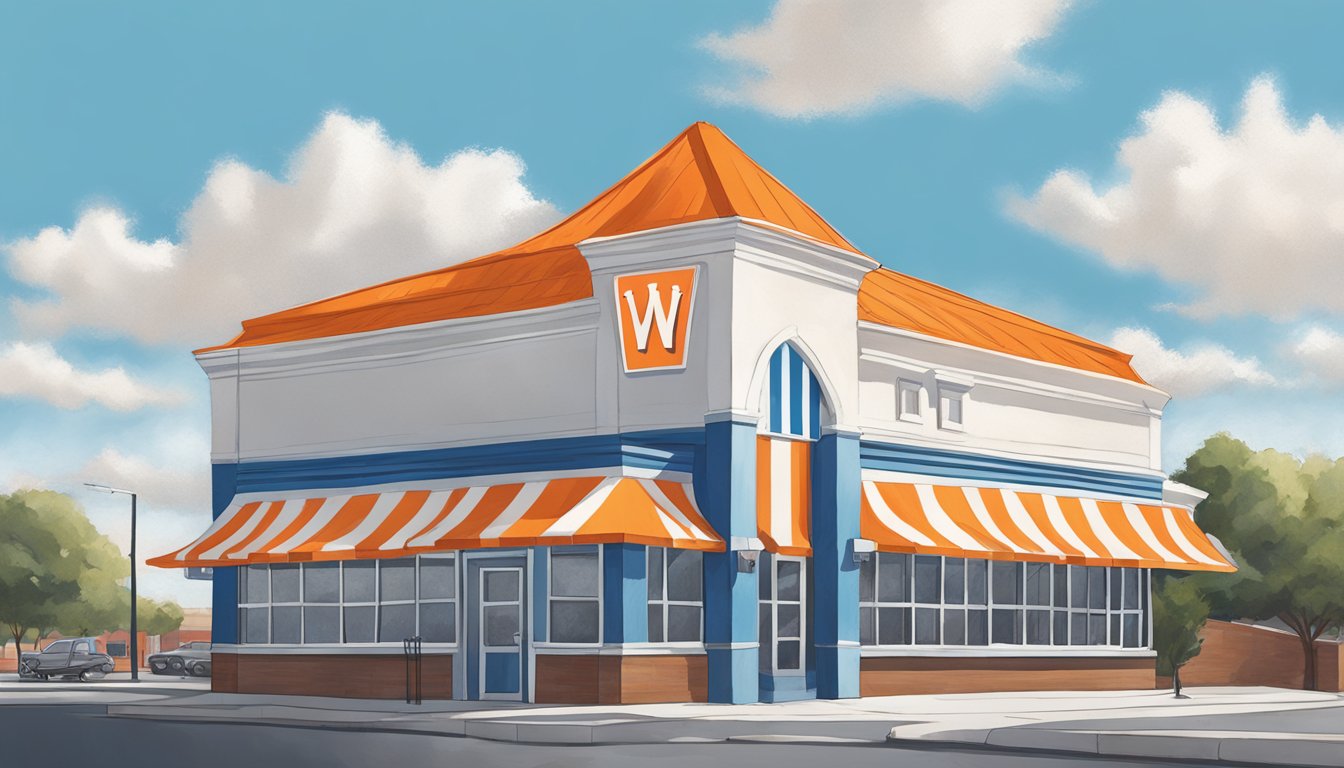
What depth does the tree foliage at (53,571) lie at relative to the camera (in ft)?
299

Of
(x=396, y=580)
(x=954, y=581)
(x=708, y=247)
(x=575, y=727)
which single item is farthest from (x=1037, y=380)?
(x=575, y=727)

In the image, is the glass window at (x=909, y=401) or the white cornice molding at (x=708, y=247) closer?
the white cornice molding at (x=708, y=247)

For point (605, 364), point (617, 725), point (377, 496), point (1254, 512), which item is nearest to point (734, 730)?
point (617, 725)

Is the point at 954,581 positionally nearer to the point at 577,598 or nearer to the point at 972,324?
the point at 972,324

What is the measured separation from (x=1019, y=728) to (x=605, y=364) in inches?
484

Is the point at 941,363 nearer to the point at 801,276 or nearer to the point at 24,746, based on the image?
the point at 801,276

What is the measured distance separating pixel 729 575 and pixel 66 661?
32854 millimetres

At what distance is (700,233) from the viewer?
3328 cm

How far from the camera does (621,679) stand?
31734 millimetres

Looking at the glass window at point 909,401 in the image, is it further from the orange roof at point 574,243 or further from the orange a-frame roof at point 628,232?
the orange roof at point 574,243

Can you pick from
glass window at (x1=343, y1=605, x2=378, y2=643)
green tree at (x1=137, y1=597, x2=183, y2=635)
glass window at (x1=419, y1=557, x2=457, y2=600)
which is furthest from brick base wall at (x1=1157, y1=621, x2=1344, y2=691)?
green tree at (x1=137, y1=597, x2=183, y2=635)

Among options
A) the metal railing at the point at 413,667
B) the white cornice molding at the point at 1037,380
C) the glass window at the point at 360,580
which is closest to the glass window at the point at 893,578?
the white cornice molding at the point at 1037,380

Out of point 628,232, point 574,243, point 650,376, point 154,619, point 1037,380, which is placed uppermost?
point 574,243

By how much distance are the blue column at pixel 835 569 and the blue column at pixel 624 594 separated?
4502 millimetres
